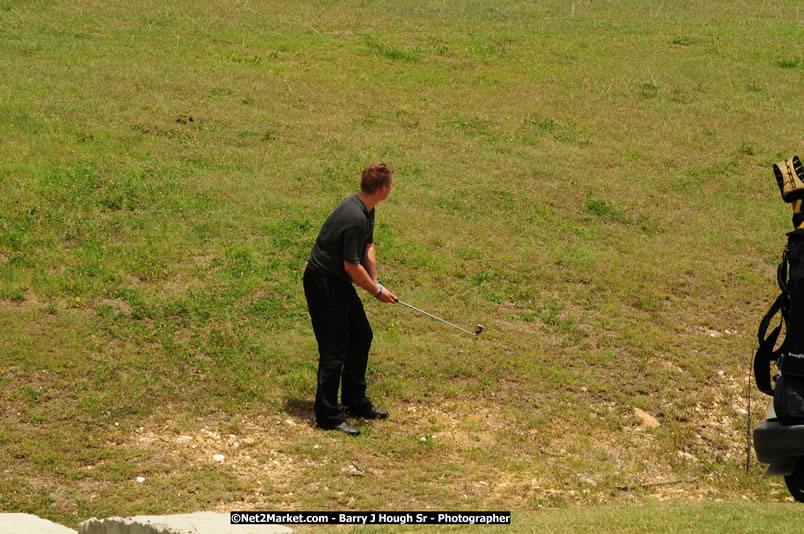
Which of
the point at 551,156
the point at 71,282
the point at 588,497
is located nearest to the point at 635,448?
the point at 588,497

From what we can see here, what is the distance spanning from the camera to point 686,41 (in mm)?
24219

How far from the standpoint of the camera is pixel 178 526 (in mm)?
5004

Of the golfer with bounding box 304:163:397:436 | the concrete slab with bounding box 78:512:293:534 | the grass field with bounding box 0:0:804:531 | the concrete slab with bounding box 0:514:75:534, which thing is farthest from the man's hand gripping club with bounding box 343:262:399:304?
the concrete slab with bounding box 0:514:75:534

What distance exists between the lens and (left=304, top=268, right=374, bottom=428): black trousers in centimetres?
750

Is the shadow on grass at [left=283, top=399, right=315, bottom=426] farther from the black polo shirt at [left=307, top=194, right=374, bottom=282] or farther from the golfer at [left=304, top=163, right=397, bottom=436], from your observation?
the black polo shirt at [left=307, top=194, right=374, bottom=282]

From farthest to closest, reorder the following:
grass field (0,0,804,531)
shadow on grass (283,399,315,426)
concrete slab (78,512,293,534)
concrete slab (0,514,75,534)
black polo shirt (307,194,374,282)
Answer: shadow on grass (283,399,315,426), grass field (0,0,804,531), black polo shirt (307,194,374,282), concrete slab (0,514,75,534), concrete slab (78,512,293,534)

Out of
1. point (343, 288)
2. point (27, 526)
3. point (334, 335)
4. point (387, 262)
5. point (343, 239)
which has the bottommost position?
point (27, 526)

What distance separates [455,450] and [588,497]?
1247mm

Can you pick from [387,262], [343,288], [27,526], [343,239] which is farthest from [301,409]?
[387,262]

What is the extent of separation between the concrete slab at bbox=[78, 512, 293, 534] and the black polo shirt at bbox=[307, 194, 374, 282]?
8.34 feet

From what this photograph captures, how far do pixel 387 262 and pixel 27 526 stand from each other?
6652 mm

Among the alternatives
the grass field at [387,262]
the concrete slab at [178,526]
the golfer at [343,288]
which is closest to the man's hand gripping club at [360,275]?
the golfer at [343,288]

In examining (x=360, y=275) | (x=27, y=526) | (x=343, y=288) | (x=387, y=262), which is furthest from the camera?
(x=387, y=262)

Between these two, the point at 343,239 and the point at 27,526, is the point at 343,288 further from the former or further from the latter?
the point at 27,526
